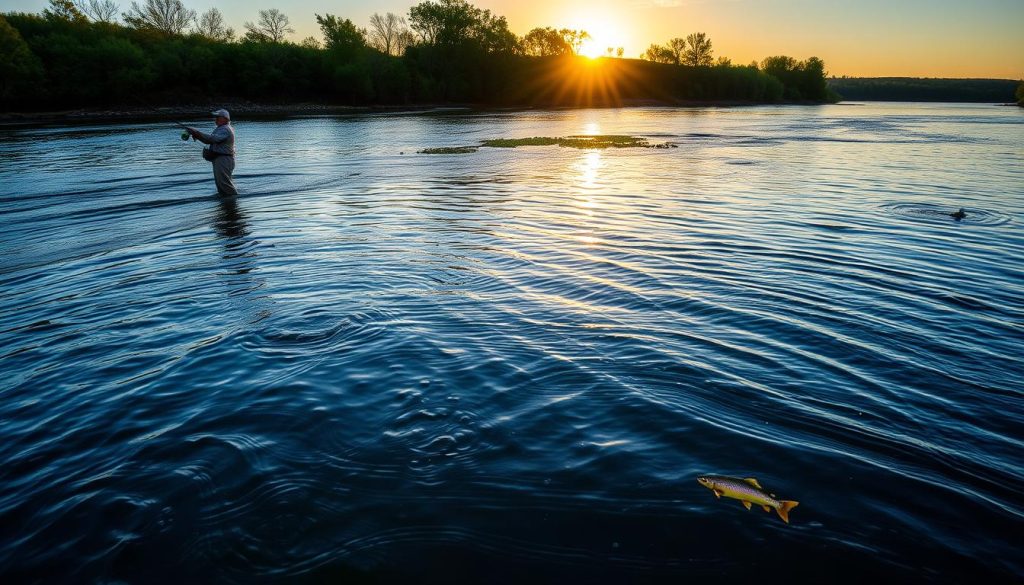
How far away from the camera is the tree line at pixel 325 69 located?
9262 centimetres

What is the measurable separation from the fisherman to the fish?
17.0 metres

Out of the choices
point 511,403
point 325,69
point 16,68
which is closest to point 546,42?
point 325,69

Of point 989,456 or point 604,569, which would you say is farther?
point 989,456

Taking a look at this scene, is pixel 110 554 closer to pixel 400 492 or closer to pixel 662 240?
pixel 400 492

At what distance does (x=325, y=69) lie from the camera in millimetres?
123438

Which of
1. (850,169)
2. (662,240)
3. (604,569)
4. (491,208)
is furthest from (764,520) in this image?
(850,169)

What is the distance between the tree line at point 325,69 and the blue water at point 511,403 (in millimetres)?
93307

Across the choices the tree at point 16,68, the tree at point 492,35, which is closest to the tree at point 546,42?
the tree at point 492,35

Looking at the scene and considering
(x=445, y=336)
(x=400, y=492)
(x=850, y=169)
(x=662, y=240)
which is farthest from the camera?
(x=850, y=169)

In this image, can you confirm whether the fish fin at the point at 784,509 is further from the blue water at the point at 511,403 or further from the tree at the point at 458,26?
the tree at the point at 458,26

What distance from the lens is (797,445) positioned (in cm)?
520

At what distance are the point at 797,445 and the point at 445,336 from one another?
169 inches

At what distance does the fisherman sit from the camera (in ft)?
57.5

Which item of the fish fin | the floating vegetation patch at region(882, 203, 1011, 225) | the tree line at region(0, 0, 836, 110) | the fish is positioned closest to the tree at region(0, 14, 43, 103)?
the tree line at region(0, 0, 836, 110)
